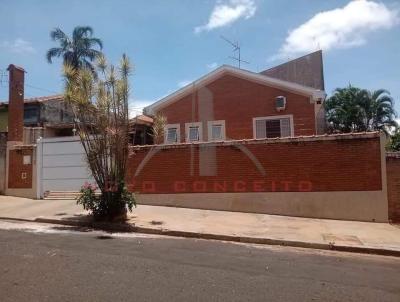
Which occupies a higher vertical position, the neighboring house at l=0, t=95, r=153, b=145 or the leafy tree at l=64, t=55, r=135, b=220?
the neighboring house at l=0, t=95, r=153, b=145

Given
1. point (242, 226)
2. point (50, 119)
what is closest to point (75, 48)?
point (50, 119)

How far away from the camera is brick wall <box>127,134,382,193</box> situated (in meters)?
14.2

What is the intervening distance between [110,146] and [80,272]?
6310 mm

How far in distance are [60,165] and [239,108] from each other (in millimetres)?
8398

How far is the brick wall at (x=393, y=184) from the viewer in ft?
47.0

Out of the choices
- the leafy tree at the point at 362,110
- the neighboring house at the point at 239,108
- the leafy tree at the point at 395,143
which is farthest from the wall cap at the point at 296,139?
the leafy tree at the point at 362,110

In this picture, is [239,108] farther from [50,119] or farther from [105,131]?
[50,119]

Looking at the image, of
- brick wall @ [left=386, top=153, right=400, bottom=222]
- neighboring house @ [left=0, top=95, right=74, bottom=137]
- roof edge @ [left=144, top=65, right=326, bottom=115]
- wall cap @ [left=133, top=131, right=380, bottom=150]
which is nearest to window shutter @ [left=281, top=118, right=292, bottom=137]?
roof edge @ [left=144, top=65, right=326, bottom=115]

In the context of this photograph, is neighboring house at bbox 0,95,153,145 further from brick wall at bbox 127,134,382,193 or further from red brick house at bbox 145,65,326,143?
brick wall at bbox 127,134,382,193

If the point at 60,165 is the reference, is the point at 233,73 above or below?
above

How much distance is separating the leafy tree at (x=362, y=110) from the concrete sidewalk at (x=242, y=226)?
89.1ft

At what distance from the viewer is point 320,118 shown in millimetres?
21875

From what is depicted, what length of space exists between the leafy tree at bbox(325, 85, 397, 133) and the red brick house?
1789cm

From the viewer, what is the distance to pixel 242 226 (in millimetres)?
12578
